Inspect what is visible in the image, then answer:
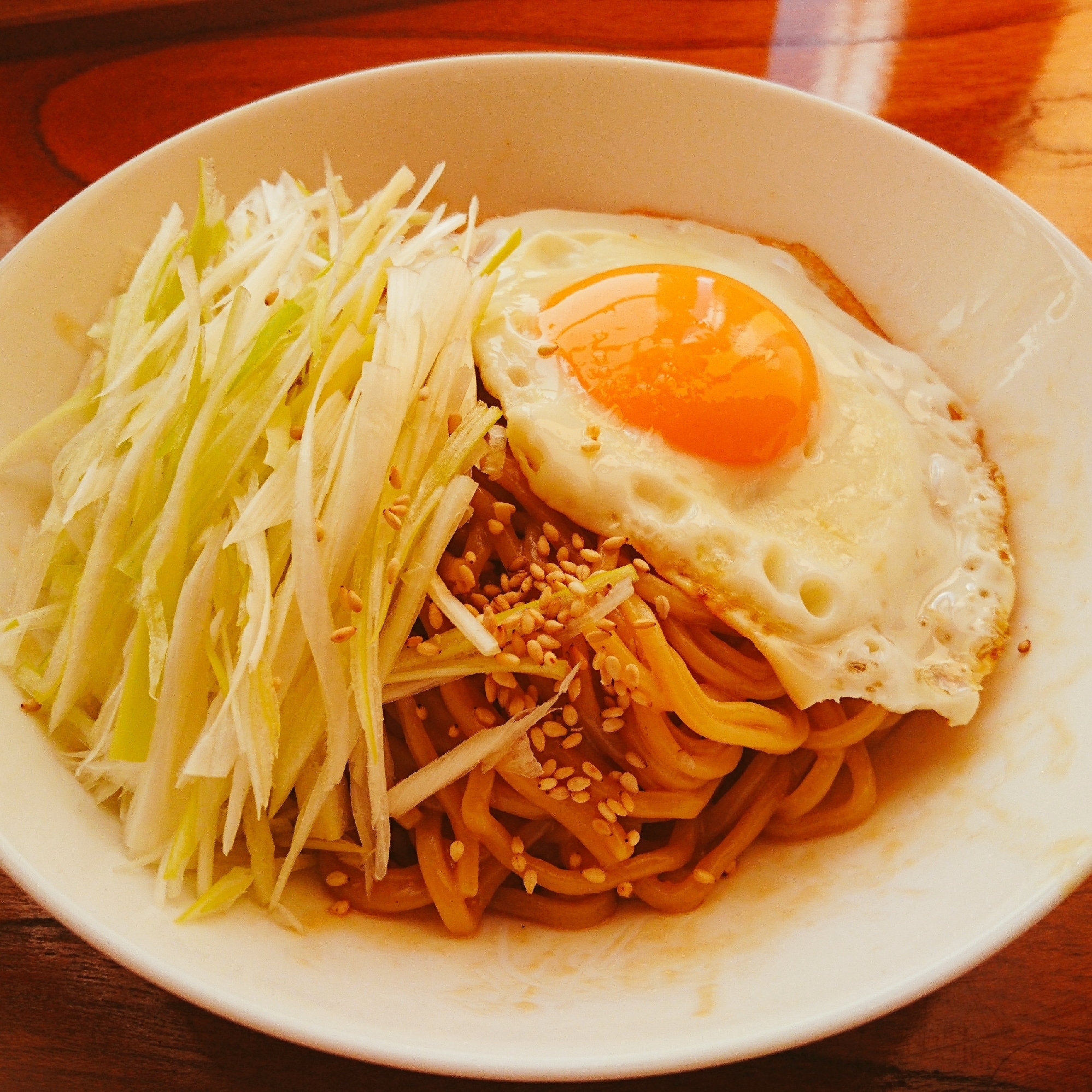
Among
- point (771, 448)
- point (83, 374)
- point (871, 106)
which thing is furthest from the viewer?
point (871, 106)

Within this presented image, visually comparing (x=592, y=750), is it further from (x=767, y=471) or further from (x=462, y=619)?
(x=767, y=471)

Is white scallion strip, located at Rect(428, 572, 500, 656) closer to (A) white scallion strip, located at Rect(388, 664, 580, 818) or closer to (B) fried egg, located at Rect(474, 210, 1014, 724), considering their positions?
(A) white scallion strip, located at Rect(388, 664, 580, 818)

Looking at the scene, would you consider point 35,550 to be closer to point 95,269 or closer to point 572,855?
point 95,269

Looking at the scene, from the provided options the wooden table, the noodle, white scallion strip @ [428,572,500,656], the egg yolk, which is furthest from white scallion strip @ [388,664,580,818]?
the wooden table

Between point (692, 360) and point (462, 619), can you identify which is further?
point (692, 360)

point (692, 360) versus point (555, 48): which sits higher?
point (555, 48)

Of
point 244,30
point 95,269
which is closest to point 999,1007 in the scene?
point 95,269

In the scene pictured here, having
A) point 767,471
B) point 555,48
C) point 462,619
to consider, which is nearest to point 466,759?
point 462,619
